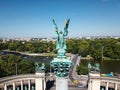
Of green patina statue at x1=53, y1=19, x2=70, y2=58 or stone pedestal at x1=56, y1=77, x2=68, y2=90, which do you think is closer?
stone pedestal at x1=56, y1=77, x2=68, y2=90

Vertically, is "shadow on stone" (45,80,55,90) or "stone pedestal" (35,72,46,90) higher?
"stone pedestal" (35,72,46,90)

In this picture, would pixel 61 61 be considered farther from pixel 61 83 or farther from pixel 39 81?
pixel 39 81

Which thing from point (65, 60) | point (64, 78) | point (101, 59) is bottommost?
point (101, 59)

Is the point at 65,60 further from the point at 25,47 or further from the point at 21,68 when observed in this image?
the point at 25,47

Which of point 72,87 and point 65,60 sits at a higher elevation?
point 65,60

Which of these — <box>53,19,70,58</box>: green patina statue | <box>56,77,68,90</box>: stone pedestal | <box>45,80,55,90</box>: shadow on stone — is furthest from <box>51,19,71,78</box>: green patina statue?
<box>45,80,55,90</box>: shadow on stone

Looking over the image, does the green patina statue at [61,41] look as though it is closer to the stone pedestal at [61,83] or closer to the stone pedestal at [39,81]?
the stone pedestal at [61,83]

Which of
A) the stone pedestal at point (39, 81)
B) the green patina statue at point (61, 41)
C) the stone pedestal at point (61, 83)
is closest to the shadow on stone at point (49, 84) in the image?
the stone pedestal at point (39, 81)

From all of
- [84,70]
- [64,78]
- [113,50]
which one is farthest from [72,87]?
[113,50]

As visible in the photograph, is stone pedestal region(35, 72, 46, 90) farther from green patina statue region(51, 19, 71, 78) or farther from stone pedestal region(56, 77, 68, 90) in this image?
green patina statue region(51, 19, 71, 78)

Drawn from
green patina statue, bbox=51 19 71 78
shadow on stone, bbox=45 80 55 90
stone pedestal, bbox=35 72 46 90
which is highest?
green patina statue, bbox=51 19 71 78

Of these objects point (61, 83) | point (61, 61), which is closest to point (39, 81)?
point (61, 83)
